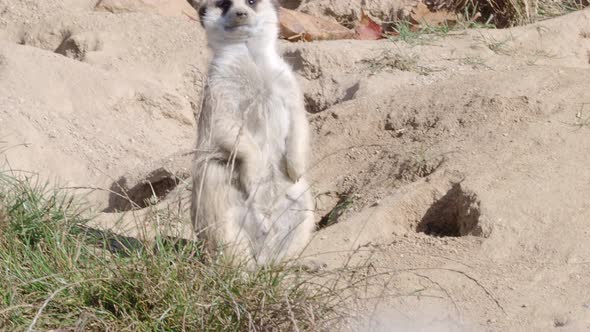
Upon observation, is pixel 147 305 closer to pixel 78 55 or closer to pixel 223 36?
pixel 223 36

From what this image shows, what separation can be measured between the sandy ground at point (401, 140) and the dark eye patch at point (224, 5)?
1.13 ft

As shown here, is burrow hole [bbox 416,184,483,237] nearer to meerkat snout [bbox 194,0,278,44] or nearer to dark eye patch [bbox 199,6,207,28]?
meerkat snout [bbox 194,0,278,44]

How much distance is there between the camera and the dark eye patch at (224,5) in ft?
13.4

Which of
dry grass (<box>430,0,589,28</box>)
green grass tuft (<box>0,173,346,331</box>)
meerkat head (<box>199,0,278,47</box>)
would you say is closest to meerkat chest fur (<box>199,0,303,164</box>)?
meerkat head (<box>199,0,278,47</box>)

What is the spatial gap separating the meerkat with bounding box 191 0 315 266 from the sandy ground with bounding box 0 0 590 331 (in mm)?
159

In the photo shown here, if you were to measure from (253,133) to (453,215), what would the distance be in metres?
0.87

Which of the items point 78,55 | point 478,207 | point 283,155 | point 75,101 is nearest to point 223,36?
point 283,155

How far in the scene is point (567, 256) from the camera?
3.34m

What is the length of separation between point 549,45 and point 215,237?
2.69 m

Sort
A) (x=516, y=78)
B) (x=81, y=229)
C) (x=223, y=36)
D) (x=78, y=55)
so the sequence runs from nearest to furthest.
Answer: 1. (x=81, y=229)
2. (x=223, y=36)
3. (x=516, y=78)
4. (x=78, y=55)

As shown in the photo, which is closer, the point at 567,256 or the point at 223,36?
the point at 567,256

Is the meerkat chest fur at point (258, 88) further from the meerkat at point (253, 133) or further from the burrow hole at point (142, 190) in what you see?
the burrow hole at point (142, 190)

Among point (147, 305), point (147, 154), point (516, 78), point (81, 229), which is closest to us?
point (147, 305)

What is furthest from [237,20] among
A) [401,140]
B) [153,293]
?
[153,293]
